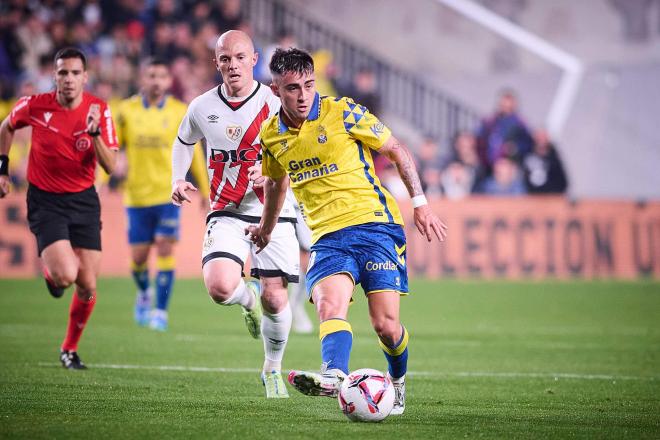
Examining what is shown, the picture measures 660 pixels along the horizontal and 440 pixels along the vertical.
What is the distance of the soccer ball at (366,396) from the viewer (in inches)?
258

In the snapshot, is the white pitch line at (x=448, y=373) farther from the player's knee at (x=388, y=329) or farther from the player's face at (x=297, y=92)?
the player's face at (x=297, y=92)

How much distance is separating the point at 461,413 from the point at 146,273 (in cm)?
704

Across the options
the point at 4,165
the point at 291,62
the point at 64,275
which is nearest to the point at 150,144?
the point at 4,165

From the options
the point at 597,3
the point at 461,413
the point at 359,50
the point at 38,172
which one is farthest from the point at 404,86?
the point at 461,413

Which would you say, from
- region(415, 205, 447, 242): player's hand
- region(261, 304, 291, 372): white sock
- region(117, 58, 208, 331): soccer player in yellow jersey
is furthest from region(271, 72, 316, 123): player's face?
region(117, 58, 208, 331): soccer player in yellow jersey

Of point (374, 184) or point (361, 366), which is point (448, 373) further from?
point (374, 184)

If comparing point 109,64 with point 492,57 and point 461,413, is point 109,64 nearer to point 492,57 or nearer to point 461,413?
point 492,57

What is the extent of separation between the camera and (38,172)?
9297 millimetres

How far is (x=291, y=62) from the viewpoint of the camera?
677 cm

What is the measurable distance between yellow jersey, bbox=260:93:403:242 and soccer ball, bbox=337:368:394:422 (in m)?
0.98

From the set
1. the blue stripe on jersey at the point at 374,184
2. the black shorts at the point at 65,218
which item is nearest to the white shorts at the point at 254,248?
the blue stripe on jersey at the point at 374,184

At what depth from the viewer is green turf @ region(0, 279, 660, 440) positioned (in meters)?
6.51

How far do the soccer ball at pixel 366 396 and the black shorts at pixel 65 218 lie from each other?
3.55 meters

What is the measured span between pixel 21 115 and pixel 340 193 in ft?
11.6
